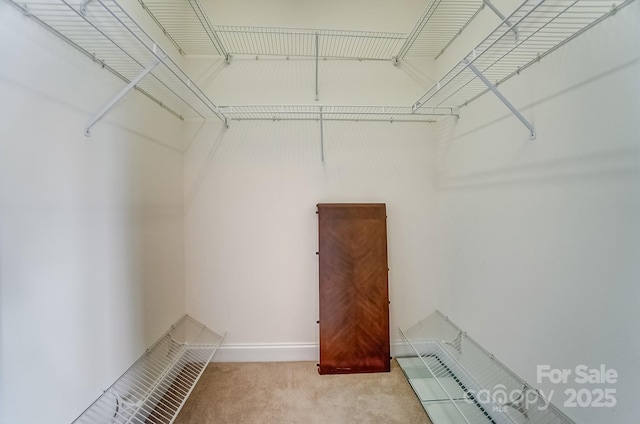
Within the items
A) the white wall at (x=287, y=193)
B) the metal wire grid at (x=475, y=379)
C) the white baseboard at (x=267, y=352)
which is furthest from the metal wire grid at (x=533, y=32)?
the white baseboard at (x=267, y=352)

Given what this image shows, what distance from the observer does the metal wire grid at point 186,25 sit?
5.32 ft

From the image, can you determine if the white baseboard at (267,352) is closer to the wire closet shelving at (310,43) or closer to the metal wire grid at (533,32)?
the wire closet shelving at (310,43)

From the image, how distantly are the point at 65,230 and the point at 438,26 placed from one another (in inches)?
96.8

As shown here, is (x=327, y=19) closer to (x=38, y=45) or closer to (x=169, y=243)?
(x=38, y=45)

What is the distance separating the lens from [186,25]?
1817 millimetres

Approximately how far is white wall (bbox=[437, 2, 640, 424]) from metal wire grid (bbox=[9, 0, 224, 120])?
168 centimetres

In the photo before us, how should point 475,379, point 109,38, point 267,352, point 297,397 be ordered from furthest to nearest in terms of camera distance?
point 267,352, point 297,397, point 475,379, point 109,38

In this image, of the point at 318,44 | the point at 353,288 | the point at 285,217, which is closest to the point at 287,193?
the point at 285,217

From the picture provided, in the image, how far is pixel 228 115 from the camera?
6.72 feet

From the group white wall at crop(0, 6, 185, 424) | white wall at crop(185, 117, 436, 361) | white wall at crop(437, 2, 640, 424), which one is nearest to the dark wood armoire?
white wall at crop(185, 117, 436, 361)

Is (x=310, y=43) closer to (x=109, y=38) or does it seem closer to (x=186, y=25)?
(x=186, y=25)

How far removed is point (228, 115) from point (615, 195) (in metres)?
2.23

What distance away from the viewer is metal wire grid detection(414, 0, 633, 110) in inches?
36.4

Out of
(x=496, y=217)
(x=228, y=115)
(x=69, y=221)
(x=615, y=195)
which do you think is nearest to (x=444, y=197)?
(x=496, y=217)
